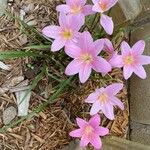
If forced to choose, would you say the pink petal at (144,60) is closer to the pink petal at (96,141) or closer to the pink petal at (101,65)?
the pink petal at (101,65)

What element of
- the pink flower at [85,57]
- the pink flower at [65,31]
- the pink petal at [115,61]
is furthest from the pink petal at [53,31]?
the pink petal at [115,61]

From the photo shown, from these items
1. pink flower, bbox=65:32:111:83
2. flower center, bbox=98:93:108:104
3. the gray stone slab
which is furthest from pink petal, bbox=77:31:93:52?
the gray stone slab

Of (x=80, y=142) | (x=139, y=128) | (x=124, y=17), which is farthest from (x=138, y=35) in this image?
(x=80, y=142)

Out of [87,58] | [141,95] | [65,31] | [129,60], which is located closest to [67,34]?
[65,31]

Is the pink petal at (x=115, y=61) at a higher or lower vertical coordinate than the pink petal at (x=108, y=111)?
higher

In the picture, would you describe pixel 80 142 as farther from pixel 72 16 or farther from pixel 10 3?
pixel 10 3

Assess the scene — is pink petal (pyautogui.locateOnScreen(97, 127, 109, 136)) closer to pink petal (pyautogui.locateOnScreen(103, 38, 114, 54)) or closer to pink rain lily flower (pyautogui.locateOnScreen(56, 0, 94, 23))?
pink petal (pyautogui.locateOnScreen(103, 38, 114, 54))
